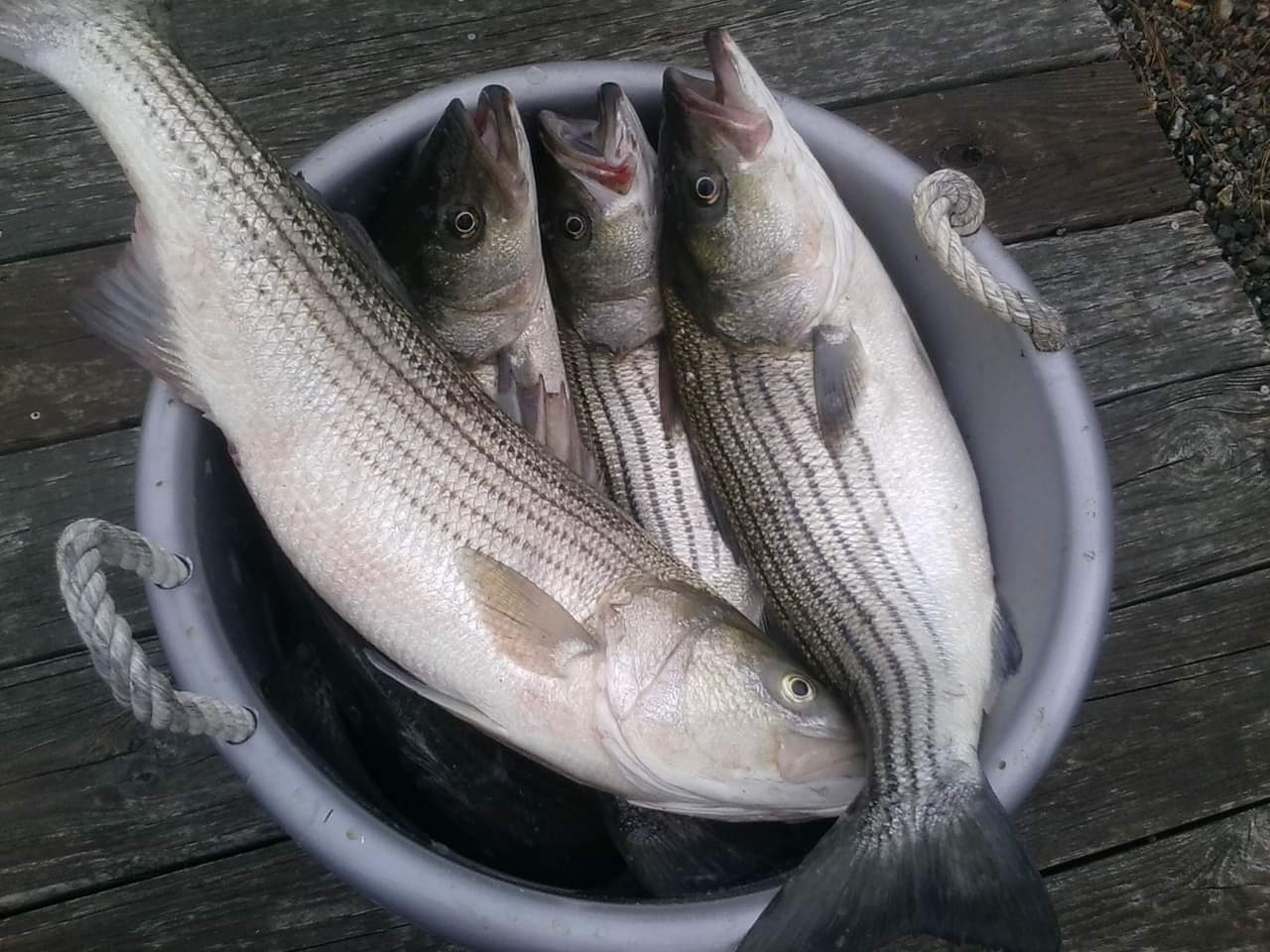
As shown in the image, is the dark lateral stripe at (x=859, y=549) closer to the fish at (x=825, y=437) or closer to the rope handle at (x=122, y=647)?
the fish at (x=825, y=437)

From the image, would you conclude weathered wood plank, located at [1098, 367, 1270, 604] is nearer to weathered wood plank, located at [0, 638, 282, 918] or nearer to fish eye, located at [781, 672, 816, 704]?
fish eye, located at [781, 672, 816, 704]

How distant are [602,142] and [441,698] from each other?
1.95 ft

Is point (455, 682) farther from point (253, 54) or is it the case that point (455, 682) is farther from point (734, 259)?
point (253, 54)

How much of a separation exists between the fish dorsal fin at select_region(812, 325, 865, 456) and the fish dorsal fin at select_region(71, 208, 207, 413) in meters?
0.60

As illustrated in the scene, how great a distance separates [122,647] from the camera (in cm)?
75

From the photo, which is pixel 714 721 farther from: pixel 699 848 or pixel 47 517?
pixel 47 517

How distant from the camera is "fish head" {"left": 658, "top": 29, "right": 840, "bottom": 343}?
3.47ft

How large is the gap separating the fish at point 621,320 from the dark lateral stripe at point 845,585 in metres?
0.09

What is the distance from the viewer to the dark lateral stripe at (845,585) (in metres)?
0.93

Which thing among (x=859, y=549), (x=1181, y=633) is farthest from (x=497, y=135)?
(x=1181, y=633)

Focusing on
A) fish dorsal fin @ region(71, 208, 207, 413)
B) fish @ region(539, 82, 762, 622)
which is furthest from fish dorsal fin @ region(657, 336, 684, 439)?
fish dorsal fin @ region(71, 208, 207, 413)

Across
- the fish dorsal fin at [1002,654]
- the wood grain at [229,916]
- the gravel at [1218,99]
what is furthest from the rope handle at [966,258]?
the gravel at [1218,99]

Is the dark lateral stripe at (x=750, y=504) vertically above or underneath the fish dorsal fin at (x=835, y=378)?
underneath

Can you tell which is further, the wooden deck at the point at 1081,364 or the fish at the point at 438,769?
the wooden deck at the point at 1081,364
